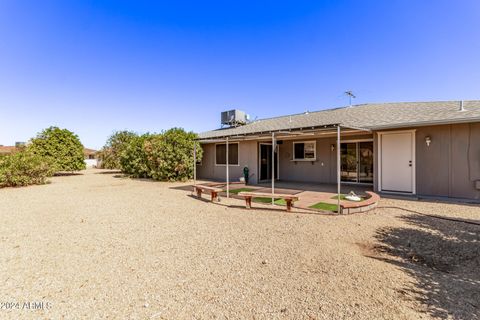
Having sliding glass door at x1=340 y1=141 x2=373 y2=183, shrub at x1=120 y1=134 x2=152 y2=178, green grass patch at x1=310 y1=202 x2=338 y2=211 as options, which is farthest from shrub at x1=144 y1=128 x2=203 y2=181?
green grass patch at x1=310 y1=202 x2=338 y2=211

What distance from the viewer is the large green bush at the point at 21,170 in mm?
12523

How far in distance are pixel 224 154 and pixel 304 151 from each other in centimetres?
505

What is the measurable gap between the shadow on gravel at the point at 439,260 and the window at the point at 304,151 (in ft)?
23.5

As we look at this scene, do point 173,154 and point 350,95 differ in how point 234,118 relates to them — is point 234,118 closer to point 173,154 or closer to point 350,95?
point 173,154

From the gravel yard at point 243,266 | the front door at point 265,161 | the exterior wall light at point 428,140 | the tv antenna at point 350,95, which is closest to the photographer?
the gravel yard at point 243,266

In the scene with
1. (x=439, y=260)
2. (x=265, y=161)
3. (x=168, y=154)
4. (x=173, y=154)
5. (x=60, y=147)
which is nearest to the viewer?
(x=439, y=260)

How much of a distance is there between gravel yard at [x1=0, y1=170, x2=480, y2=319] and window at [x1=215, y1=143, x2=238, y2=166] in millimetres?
8017

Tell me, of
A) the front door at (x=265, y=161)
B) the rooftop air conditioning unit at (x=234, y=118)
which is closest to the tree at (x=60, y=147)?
the rooftop air conditioning unit at (x=234, y=118)

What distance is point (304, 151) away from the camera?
42.6 feet

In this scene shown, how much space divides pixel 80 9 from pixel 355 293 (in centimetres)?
1480

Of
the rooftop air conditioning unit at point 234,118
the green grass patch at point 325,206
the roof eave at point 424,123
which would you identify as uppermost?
the rooftop air conditioning unit at point 234,118

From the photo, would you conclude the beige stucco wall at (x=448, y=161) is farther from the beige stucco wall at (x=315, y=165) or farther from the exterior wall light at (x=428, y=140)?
the beige stucco wall at (x=315, y=165)

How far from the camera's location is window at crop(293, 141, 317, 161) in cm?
1262

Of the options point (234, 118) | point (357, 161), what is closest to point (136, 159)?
point (234, 118)
